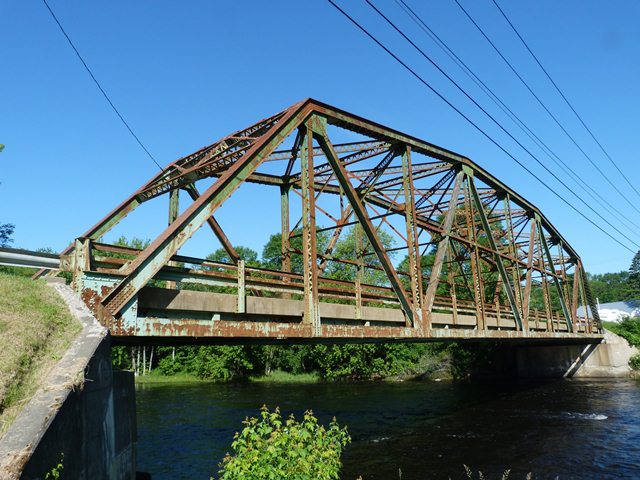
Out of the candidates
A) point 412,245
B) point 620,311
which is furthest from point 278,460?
point 620,311

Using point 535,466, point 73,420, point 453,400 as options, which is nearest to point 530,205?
point 453,400

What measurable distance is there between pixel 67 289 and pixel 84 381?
2526 mm

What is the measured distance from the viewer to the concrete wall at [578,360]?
123ft

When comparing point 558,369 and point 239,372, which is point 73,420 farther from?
point 239,372

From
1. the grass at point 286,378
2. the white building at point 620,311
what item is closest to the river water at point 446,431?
the grass at point 286,378

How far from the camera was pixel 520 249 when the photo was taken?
37.9 m

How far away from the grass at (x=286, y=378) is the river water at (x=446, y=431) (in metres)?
17.8

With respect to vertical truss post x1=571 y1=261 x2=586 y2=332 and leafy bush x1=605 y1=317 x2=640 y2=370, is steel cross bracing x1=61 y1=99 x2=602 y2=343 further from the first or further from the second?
leafy bush x1=605 y1=317 x2=640 y2=370

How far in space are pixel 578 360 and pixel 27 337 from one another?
43255 mm

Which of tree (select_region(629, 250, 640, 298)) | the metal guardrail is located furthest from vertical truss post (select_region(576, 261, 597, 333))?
tree (select_region(629, 250, 640, 298))

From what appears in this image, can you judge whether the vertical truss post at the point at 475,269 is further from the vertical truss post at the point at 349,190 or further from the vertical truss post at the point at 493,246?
the vertical truss post at the point at 349,190

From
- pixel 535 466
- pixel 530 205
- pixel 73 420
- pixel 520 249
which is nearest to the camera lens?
pixel 73 420

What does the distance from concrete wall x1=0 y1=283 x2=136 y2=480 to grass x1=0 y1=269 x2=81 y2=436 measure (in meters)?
0.17

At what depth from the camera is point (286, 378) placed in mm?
52156
